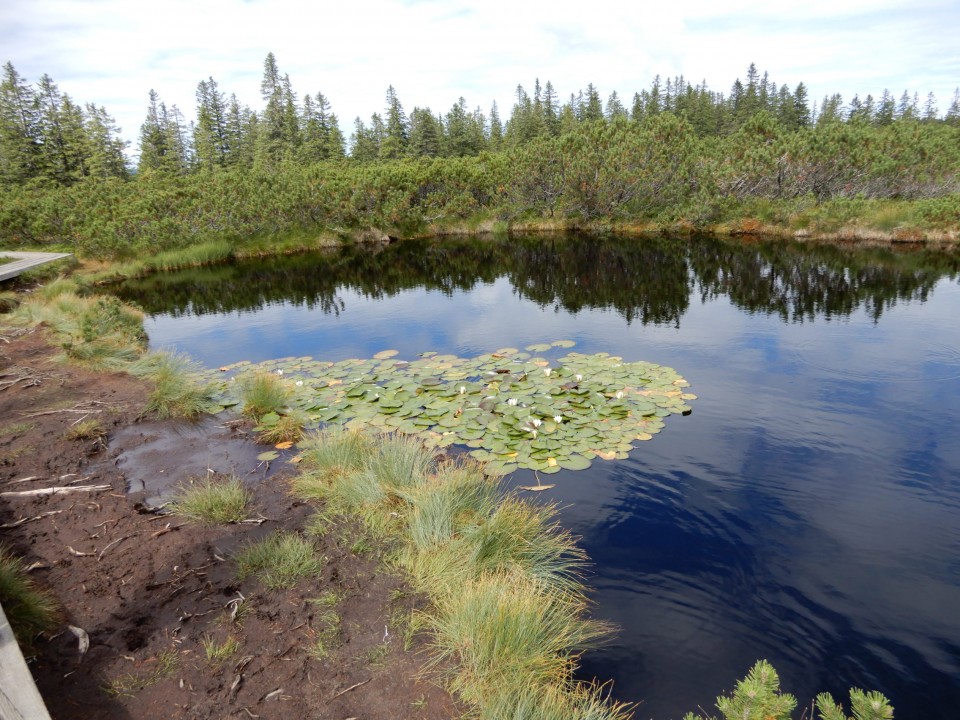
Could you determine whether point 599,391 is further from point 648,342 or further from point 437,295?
point 437,295

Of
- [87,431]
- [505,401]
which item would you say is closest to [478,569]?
[505,401]

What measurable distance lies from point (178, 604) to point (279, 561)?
841 mm

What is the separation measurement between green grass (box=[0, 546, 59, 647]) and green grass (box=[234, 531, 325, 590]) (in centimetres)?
136

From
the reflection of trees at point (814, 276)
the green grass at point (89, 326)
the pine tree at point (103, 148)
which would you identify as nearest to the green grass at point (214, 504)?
the green grass at point (89, 326)

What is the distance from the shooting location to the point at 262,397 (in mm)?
9164

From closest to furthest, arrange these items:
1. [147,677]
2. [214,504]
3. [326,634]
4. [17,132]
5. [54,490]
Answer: [147,677] < [326,634] < [214,504] < [54,490] < [17,132]

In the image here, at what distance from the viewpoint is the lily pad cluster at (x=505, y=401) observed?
7.96 m

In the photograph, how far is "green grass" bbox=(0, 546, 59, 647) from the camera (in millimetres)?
3936

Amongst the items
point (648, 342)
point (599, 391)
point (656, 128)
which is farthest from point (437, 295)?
point (656, 128)

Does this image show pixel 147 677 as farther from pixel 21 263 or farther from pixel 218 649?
pixel 21 263

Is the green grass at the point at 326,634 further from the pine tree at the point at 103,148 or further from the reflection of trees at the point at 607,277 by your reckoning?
the pine tree at the point at 103,148

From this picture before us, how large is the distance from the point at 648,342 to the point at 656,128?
845 inches

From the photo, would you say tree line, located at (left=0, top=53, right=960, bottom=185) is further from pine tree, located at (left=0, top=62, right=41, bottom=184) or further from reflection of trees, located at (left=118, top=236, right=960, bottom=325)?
reflection of trees, located at (left=118, top=236, right=960, bottom=325)

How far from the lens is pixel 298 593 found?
4.75 meters
